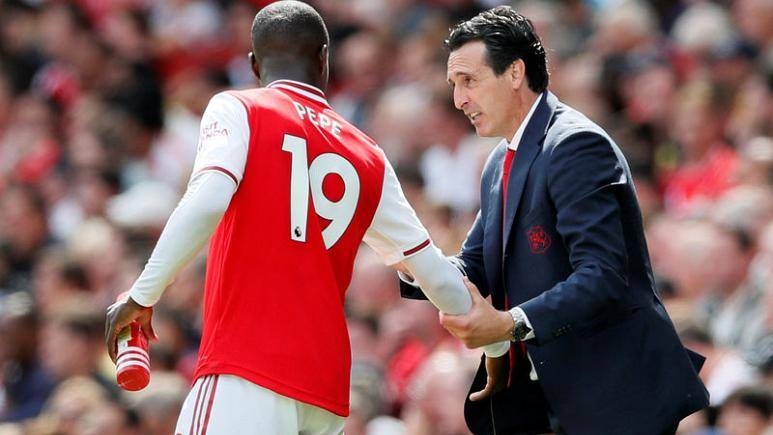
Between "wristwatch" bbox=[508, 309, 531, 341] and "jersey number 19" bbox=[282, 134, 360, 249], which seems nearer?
"jersey number 19" bbox=[282, 134, 360, 249]

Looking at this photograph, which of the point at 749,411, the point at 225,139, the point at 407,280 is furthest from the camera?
the point at 749,411

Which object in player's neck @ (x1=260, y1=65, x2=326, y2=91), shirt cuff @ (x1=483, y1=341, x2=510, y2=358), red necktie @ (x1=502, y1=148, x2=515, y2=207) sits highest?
player's neck @ (x1=260, y1=65, x2=326, y2=91)

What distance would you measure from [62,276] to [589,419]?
18.8ft

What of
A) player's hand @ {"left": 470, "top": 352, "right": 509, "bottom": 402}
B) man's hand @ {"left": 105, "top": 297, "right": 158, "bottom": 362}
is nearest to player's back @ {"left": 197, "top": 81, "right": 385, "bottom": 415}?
man's hand @ {"left": 105, "top": 297, "right": 158, "bottom": 362}

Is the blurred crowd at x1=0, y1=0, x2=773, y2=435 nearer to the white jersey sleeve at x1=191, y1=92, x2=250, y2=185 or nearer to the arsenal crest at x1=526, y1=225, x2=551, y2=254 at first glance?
the arsenal crest at x1=526, y1=225, x2=551, y2=254

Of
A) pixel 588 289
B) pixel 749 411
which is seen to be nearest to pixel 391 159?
pixel 749 411

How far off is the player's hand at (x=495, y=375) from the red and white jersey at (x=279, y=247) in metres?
0.57

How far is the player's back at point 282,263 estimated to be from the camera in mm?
4816

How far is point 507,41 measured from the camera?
5.30 m

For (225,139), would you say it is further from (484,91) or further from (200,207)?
(484,91)

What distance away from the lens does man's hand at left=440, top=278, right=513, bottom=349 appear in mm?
5016

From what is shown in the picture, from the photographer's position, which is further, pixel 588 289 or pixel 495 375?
pixel 495 375

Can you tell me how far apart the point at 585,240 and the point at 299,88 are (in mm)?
986

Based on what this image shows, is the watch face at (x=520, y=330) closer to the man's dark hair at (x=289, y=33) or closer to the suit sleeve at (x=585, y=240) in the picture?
the suit sleeve at (x=585, y=240)
